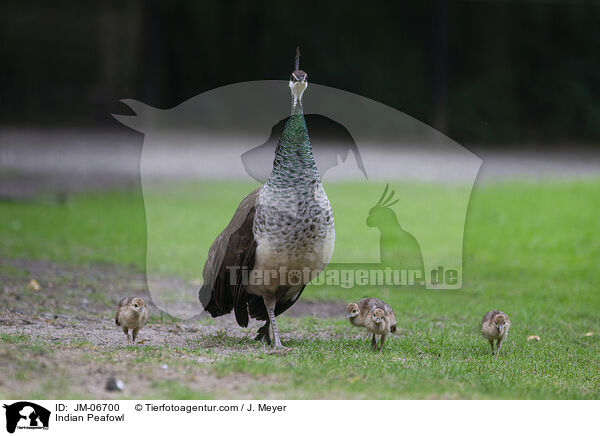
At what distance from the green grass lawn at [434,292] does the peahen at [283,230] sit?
0.53m

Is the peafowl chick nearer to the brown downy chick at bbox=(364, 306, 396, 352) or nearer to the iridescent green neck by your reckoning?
the brown downy chick at bbox=(364, 306, 396, 352)

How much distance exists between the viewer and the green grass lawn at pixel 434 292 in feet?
16.9

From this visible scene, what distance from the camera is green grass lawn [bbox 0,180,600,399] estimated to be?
5.15 meters

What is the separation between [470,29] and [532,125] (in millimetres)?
2728

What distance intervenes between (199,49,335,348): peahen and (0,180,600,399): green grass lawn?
1.73 feet

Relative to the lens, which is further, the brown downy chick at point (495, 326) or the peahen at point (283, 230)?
the brown downy chick at point (495, 326)

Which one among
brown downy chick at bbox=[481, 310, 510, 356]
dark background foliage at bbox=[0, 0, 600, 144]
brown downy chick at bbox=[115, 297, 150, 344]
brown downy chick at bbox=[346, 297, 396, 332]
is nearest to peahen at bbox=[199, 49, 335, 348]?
brown downy chick at bbox=[346, 297, 396, 332]

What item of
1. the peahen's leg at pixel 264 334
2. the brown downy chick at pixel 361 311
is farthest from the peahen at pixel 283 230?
the brown downy chick at pixel 361 311

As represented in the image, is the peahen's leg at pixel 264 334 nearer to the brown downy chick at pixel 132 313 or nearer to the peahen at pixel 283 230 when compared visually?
the peahen at pixel 283 230
